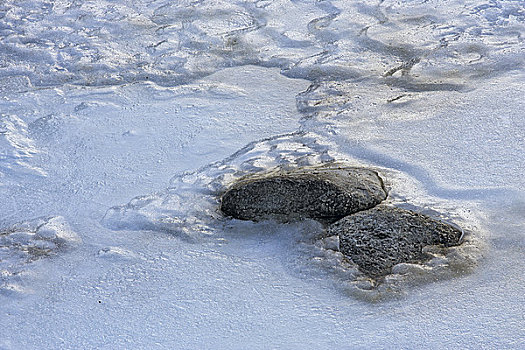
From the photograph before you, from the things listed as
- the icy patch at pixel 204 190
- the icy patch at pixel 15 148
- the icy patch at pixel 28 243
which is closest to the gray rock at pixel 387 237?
the icy patch at pixel 204 190

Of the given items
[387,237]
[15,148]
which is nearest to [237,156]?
[387,237]

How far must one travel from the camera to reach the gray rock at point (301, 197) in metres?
3.43

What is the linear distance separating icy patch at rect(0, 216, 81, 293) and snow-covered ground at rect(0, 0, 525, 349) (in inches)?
0.4

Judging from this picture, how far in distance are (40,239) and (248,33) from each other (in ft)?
11.3

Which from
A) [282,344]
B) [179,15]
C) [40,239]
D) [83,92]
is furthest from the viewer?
[179,15]

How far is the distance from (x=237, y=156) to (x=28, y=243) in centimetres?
150

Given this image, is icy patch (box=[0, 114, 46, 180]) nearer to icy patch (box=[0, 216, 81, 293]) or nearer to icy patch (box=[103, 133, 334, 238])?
icy patch (box=[0, 216, 81, 293])

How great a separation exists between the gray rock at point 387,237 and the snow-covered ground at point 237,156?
0.43 feet

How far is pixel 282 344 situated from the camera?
2.58 m

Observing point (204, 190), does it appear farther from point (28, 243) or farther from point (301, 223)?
point (28, 243)

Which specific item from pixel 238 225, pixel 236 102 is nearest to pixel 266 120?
pixel 236 102

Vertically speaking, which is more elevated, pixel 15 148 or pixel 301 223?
pixel 15 148

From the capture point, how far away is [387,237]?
10.3 feet

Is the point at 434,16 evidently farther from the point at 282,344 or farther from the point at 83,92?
the point at 282,344
